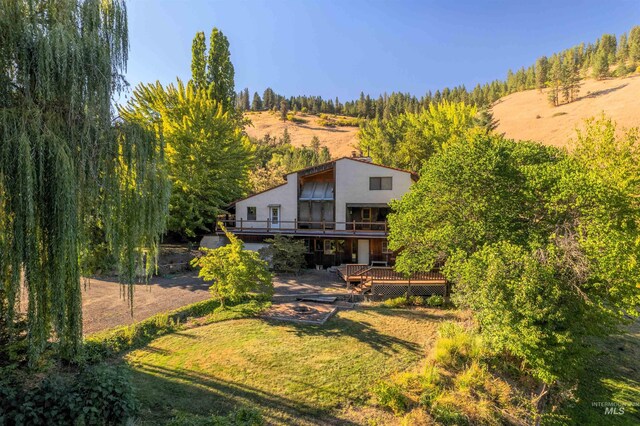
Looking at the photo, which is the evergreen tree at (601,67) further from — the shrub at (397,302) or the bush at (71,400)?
the bush at (71,400)

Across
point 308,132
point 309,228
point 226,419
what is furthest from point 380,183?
point 308,132

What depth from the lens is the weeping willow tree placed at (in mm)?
5430

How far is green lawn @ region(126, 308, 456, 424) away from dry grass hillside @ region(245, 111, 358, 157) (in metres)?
77.2

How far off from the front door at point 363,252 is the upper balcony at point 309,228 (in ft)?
3.54

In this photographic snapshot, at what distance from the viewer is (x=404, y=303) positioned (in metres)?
16.2

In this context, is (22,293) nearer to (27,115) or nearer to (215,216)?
(27,115)

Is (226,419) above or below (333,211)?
below

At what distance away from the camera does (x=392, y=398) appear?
8438 mm

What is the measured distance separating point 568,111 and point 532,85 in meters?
46.8

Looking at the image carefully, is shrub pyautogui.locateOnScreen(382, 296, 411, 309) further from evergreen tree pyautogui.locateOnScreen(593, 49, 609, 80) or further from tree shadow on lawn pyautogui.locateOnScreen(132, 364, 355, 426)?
evergreen tree pyautogui.locateOnScreen(593, 49, 609, 80)

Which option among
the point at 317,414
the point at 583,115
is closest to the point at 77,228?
the point at 317,414

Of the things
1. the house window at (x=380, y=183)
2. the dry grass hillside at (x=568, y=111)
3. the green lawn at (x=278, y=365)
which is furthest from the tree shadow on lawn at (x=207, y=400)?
the dry grass hillside at (x=568, y=111)

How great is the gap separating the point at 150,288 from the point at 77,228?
12797mm

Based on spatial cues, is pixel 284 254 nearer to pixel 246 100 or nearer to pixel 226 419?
pixel 226 419
